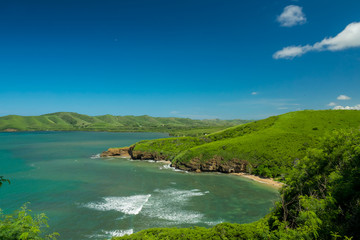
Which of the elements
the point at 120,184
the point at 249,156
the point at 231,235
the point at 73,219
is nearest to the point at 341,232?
the point at 231,235

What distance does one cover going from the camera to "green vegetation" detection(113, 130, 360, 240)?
17.6m

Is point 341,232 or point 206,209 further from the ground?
point 341,232

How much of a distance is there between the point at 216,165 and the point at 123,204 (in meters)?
49.1

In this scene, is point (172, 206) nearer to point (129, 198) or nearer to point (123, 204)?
point (123, 204)

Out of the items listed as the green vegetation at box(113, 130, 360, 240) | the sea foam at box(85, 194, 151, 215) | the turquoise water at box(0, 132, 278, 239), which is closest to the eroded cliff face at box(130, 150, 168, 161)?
the turquoise water at box(0, 132, 278, 239)

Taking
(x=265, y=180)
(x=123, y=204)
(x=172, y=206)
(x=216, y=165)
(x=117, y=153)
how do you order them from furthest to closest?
(x=117, y=153) < (x=216, y=165) < (x=265, y=180) < (x=123, y=204) < (x=172, y=206)

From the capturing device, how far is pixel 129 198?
5456 cm

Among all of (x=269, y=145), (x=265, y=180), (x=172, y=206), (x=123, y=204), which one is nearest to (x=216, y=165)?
(x=265, y=180)

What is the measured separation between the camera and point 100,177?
76.5 metres

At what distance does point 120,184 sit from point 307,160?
57.6 metres

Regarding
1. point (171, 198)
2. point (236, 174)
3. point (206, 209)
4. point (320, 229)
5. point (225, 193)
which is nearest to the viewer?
point (320, 229)

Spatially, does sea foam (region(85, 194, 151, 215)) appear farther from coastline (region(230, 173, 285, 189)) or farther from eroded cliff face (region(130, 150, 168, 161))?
eroded cliff face (region(130, 150, 168, 161))

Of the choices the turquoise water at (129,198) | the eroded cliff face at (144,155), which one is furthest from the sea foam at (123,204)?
the eroded cliff face at (144,155)

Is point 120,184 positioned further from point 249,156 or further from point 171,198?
point 249,156
